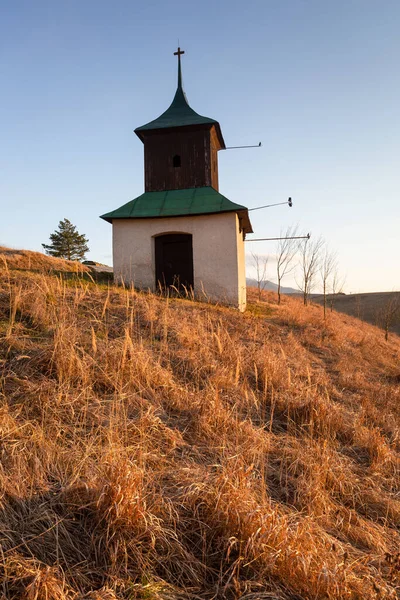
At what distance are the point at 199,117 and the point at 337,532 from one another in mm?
15252

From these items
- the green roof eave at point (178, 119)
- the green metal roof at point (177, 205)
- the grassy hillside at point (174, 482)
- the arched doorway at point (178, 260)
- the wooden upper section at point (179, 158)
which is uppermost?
the green roof eave at point (178, 119)

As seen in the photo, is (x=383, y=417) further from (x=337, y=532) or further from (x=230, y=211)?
(x=230, y=211)

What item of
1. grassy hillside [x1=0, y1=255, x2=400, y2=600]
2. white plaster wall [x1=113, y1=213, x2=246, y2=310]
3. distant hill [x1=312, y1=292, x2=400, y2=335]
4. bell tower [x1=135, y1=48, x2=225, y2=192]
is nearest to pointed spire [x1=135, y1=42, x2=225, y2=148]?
bell tower [x1=135, y1=48, x2=225, y2=192]

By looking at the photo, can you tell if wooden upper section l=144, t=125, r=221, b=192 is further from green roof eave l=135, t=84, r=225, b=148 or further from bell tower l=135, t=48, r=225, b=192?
green roof eave l=135, t=84, r=225, b=148

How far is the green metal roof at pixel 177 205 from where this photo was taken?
551 inches

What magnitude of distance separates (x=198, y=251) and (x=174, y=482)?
1151 cm

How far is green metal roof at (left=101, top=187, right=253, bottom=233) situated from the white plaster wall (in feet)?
0.90

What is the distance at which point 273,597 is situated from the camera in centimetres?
230

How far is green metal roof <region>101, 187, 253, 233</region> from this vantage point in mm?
14008

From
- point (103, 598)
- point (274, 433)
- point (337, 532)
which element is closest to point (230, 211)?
point (274, 433)

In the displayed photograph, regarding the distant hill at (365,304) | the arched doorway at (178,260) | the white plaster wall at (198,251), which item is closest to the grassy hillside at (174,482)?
the white plaster wall at (198,251)

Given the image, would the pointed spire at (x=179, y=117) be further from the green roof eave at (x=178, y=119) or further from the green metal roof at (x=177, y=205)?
the green metal roof at (x=177, y=205)

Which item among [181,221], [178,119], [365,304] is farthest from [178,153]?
[365,304]

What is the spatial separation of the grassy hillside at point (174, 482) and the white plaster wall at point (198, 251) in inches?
310
